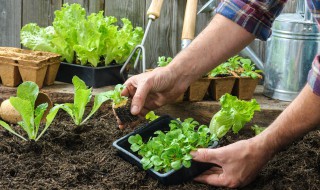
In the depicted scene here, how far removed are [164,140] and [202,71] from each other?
0.37 m

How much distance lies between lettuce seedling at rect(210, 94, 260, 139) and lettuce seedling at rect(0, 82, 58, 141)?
62 centimetres

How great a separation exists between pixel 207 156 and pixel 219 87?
3.07ft

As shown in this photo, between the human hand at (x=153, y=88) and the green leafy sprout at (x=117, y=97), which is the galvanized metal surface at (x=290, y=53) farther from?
the green leafy sprout at (x=117, y=97)

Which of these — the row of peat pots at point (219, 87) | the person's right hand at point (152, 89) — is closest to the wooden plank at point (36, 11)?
the row of peat pots at point (219, 87)

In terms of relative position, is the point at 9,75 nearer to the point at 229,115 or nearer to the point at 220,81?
the point at 220,81

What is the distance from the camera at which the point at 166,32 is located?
3521mm

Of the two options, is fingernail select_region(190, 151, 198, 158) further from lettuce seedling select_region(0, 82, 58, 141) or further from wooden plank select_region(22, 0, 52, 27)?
wooden plank select_region(22, 0, 52, 27)

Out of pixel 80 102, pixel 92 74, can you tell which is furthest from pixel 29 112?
pixel 92 74

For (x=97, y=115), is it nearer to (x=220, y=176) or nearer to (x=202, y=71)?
(x=202, y=71)

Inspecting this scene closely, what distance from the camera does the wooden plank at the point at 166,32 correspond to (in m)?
3.48

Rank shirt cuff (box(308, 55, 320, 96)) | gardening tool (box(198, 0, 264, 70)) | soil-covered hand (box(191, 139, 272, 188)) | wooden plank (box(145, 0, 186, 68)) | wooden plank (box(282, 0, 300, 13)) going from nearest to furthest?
1. shirt cuff (box(308, 55, 320, 96))
2. soil-covered hand (box(191, 139, 272, 188))
3. gardening tool (box(198, 0, 264, 70))
4. wooden plank (box(282, 0, 300, 13))
5. wooden plank (box(145, 0, 186, 68))

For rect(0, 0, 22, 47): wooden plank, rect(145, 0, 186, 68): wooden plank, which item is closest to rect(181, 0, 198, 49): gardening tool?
rect(145, 0, 186, 68): wooden plank

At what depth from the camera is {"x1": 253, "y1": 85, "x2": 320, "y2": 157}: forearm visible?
1791mm

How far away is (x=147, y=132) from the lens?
222 centimetres
